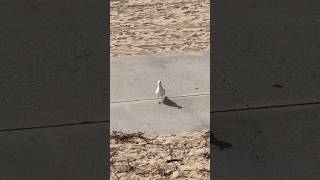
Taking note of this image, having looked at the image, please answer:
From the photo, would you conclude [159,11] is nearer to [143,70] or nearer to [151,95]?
[143,70]

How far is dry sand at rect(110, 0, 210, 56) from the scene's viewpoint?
8422 millimetres

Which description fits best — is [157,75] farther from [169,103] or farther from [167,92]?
[169,103]

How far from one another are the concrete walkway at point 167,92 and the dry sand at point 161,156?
0.62 feet

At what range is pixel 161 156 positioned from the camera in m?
5.60

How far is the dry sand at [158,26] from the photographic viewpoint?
8.42 metres

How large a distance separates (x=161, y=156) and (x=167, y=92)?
142 cm
